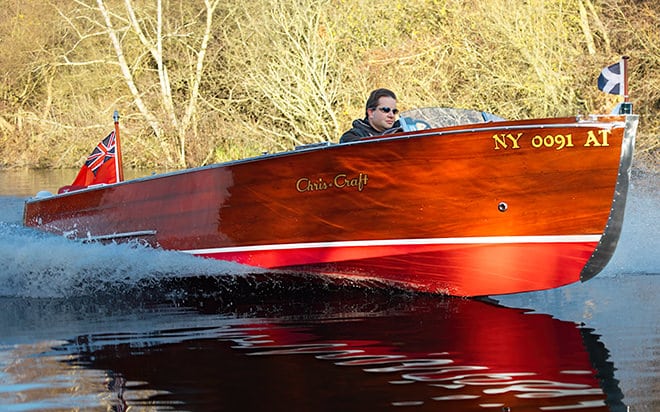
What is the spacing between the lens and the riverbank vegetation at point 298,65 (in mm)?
23172

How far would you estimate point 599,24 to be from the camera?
23.3 metres

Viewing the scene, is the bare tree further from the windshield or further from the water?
the windshield

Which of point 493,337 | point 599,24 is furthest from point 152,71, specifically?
point 493,337

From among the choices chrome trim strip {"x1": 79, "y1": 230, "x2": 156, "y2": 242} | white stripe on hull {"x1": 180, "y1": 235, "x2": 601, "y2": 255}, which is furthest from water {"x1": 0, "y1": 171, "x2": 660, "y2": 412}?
white stripe on hull {"x1": 180, "y1": 235, "x2": 601, "y2": 255}

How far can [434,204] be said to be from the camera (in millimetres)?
9805

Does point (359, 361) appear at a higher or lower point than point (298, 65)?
lower

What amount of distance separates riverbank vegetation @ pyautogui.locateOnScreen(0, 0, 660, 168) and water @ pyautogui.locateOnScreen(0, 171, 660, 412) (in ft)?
35.5

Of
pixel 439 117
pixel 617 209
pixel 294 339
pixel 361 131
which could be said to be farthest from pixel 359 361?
pixel 439 117

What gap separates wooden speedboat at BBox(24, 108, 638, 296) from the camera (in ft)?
30.8

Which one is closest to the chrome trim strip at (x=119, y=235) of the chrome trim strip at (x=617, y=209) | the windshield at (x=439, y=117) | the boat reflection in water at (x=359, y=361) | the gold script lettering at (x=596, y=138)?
the boat reflection in water at (x=359, y=361)

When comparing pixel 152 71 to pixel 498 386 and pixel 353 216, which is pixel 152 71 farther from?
pixel 498 386

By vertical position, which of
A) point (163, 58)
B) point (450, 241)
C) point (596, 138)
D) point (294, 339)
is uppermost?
point (163, 58)

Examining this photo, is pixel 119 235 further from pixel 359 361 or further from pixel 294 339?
pixel 359 361

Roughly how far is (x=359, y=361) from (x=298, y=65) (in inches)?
745
